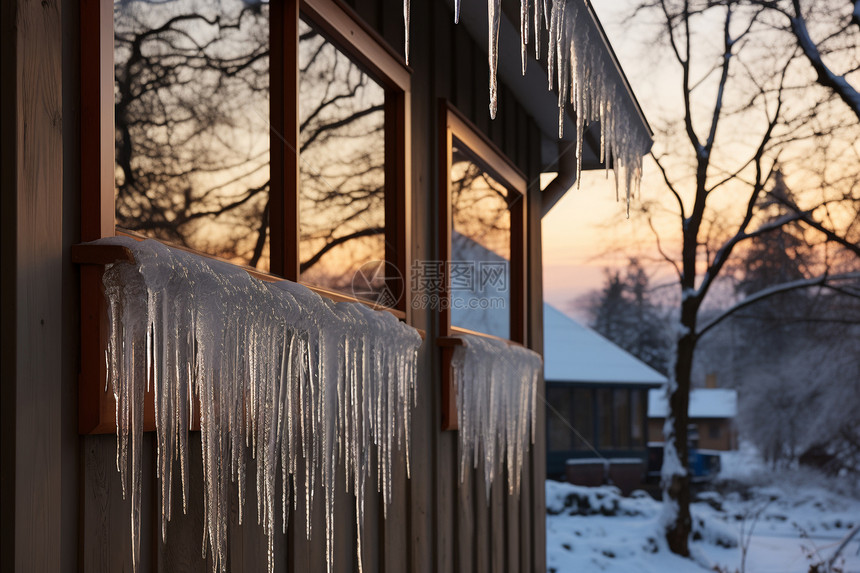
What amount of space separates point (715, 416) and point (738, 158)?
5.47 meters

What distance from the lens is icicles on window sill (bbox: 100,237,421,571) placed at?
132 cm

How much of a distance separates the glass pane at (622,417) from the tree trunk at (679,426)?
5753 millimetres

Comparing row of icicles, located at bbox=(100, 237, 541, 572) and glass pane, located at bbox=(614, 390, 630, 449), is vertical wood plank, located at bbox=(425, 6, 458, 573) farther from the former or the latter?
glass pane, located at bbox=(614, 390, 630, 449)

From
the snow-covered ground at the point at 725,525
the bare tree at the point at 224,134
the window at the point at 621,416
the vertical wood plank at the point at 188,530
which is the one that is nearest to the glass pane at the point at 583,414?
the window at the point at 621,416

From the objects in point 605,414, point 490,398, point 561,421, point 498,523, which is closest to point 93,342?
point 490,398

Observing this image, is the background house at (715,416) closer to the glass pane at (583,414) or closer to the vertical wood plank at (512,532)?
the glass pane at (583,414)

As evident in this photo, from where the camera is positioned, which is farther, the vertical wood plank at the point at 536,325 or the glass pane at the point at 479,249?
the vertical wood plank at the point at 536,325

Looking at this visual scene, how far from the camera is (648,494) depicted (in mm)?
15336

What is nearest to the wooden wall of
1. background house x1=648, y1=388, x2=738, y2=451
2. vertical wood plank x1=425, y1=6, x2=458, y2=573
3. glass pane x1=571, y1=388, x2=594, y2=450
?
vertical wood plank x1=425, y1=6, x2=458, y2=573

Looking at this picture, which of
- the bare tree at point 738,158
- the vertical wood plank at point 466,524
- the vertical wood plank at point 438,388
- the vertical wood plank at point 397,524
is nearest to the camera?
the vertical wood plank at point 397,524

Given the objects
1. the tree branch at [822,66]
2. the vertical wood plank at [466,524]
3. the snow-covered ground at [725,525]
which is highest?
the tree branch at [822,66]

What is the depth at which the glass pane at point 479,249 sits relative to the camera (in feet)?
12.3

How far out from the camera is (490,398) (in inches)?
144

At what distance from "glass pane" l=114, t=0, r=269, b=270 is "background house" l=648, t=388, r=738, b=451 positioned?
14349 mm
